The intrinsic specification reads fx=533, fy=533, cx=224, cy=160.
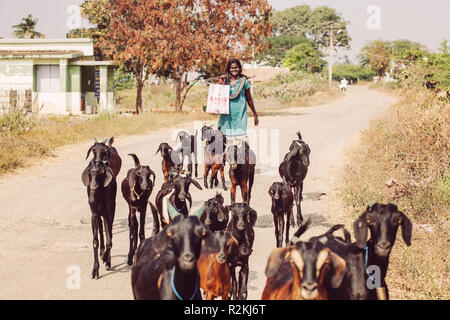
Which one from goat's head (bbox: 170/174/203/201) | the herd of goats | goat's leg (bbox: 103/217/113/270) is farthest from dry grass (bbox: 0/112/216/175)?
goat's head (bbox: 170/174/203/201)

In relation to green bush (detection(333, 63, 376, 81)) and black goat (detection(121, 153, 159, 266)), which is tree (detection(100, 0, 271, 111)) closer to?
black goat (detection(121, 153, 159, 266))

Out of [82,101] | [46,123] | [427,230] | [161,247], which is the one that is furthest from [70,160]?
[82,101]

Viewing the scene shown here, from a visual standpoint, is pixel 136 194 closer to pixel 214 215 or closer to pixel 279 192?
pixel 214 215

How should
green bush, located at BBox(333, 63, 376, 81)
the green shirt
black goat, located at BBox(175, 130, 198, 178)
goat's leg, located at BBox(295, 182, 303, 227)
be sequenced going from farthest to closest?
green bush, located at BBox(333, 63, 376, 81) < black goat, located at BBox(175, 130, 198, 178) < the green shirt < goat's leg, located at BBox(295, 182, 303, 227)

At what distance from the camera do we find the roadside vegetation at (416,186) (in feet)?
20.8

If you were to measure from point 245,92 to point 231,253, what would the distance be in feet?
15.3

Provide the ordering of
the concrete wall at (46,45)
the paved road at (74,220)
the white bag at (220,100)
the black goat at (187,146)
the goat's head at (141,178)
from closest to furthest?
the paved road at (74,220)
the goat's head at (141,178)
the white bag at (220,100)
the black goat at (187,146)
the concrete wall at (46,45)

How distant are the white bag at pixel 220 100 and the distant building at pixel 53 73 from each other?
77.3 feet

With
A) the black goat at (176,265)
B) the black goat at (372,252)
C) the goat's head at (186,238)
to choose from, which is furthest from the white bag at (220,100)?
the goat's head at (186,238)

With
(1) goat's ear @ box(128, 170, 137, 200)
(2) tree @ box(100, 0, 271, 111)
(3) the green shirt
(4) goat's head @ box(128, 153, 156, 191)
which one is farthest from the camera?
(2) tree @ box(100, 0, 271, 111)

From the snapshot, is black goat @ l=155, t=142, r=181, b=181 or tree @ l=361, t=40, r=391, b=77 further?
tree @ l=361, t=40, r=391, b=77

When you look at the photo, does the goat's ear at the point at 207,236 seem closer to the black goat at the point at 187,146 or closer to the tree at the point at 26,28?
the black goat at the point at 187,146

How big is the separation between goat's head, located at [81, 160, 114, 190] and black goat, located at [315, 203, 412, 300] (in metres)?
3.24

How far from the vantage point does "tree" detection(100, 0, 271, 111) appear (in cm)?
2803
